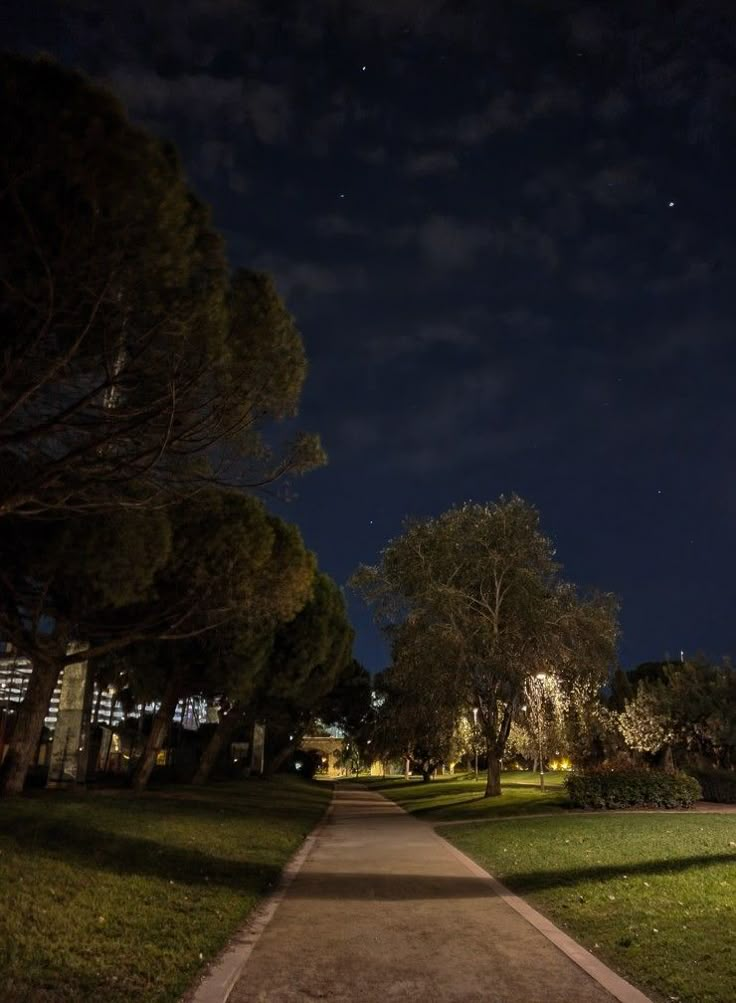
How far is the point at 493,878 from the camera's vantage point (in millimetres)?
12070

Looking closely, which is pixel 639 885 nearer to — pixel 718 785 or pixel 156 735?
pixel 156 735

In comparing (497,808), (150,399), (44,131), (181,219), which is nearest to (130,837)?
(150,399)

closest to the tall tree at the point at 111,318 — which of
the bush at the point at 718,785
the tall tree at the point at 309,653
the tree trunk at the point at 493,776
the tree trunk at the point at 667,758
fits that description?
the tall tree at the point at 309,653

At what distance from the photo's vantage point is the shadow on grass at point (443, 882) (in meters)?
10.4

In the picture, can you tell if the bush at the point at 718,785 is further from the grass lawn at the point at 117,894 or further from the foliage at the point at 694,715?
the grass lawn at the point at 117,894

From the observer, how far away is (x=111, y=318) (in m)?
10.2

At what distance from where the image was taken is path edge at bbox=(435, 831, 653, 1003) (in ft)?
20.1

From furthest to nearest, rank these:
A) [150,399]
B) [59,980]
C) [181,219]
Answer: [150,399] < [181,219] < [59,980]

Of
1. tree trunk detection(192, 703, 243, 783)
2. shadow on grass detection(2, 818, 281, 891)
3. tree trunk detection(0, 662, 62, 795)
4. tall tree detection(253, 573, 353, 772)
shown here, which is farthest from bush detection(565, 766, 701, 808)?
tree trunk detection(0, 662, 62, 795)

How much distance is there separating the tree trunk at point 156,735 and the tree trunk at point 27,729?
25.0ft

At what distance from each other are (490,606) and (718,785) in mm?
9892

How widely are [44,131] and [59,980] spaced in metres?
8.11

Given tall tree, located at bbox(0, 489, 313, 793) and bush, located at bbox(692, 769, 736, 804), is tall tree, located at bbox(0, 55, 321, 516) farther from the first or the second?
bush, located at bbox(692, 769, 736, 804)

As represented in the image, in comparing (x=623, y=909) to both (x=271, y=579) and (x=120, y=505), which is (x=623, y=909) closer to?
(x=120, y=505)
